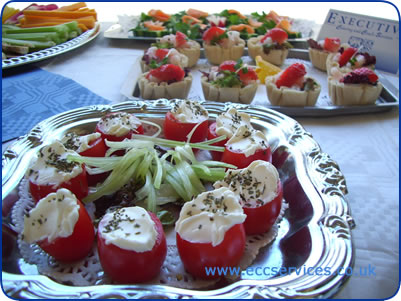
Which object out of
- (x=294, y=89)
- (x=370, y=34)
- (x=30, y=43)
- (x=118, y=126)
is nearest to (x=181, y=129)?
(x=118, y=126)

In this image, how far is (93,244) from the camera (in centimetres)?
117

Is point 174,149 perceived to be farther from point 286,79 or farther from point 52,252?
point 286,79

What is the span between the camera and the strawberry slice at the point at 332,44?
2742 millimetres

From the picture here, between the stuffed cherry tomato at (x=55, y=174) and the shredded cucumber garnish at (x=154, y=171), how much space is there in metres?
0.03

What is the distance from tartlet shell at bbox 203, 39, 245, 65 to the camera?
286 cm

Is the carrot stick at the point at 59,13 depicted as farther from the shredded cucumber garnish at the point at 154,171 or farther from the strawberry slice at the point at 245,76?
the shredded cucumber garnish at the point at 154,171

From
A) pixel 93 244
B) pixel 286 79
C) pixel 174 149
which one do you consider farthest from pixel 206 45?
pixel 93 244

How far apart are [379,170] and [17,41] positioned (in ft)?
Result: 8.58

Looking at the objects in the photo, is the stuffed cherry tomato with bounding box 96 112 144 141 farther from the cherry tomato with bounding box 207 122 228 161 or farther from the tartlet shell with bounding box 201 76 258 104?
the tartlet shell with bounding box 201 76 258 104

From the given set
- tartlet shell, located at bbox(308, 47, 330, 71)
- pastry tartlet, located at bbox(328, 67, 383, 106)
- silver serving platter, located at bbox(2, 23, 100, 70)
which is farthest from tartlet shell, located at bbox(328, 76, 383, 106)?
silver serving platter, located at bbox(2, 23, 100, 70)

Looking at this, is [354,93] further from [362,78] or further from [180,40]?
Answer: [180,40]

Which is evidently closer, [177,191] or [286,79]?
[177,191]

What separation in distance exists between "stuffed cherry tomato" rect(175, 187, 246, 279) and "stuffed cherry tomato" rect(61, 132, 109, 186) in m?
0.51

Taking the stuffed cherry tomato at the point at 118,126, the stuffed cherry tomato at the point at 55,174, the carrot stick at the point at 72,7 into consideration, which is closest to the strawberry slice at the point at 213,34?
the stuffed cherry tomato at the point at 118,126
